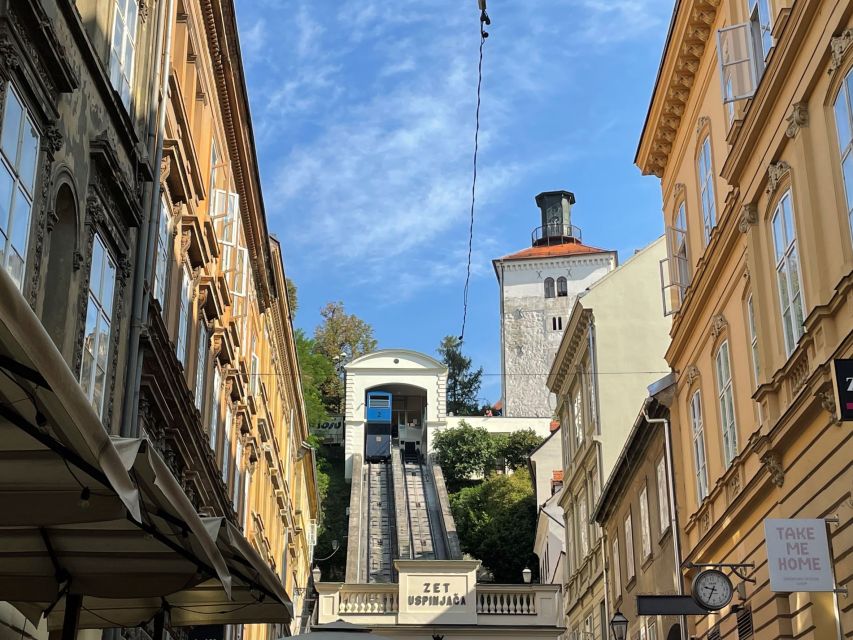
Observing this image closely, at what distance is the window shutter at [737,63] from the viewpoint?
1509cm

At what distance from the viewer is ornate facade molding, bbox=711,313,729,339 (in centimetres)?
1761

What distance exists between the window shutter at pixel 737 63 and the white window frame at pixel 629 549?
12.3m

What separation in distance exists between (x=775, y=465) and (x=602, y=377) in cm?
1702

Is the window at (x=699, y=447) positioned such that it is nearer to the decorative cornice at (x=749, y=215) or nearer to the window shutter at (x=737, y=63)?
the decorative cornice at (x=749, y=215)

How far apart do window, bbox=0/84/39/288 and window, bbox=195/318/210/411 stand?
9.14 meters

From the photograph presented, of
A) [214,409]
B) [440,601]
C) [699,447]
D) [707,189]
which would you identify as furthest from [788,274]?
[440,601]

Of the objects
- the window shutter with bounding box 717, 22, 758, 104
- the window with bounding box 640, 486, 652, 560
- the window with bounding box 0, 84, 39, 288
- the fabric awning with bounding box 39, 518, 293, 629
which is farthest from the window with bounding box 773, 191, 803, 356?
the window with bounding box 640, 486, 652, 560

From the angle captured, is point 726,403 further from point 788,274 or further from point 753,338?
point 788,274

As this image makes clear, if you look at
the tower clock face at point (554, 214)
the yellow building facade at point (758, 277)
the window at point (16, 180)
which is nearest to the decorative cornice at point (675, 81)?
the yellow building facade at point (758, 277)

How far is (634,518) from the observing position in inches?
990

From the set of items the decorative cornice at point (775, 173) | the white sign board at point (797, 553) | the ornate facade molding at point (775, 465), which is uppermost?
the decorative cornice at point (775, 173)

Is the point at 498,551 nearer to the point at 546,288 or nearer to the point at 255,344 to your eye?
the point at 255,344

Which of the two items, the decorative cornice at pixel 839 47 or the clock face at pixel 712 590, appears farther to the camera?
the clock face at pixel 712 590

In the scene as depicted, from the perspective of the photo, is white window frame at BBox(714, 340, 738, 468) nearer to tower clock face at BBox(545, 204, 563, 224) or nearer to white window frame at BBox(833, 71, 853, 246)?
white window frame at BBox(833, 71, 853, 246)
